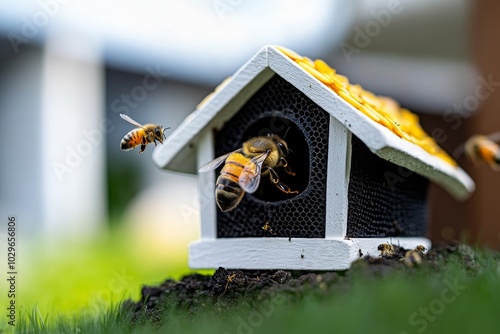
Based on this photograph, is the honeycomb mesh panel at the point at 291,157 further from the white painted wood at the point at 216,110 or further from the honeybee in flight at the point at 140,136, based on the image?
the honeybee in flight at the point at 140,136

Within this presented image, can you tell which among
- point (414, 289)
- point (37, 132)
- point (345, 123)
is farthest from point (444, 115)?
point (414, 289)

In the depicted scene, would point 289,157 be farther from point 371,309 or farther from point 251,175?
point 371,309

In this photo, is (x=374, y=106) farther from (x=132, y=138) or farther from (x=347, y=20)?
(x=347, y=20)

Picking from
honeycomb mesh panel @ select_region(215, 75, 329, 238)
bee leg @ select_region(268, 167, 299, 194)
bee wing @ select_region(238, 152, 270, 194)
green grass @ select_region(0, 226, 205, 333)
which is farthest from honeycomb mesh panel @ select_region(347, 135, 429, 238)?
green grass @ select_region(0, 226, 205, 333)

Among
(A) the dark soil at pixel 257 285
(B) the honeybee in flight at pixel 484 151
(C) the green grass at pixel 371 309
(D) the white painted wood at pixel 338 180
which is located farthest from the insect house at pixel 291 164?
(B) the honeybee in flight at pixel 484 151

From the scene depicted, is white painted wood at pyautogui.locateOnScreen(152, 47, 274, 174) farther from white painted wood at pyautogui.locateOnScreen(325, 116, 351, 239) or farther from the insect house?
white painted wood at pyautogui.locateOnScreen(325, 116, 351, 239)

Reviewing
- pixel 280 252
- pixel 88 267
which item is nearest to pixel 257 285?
pixel 280 252
